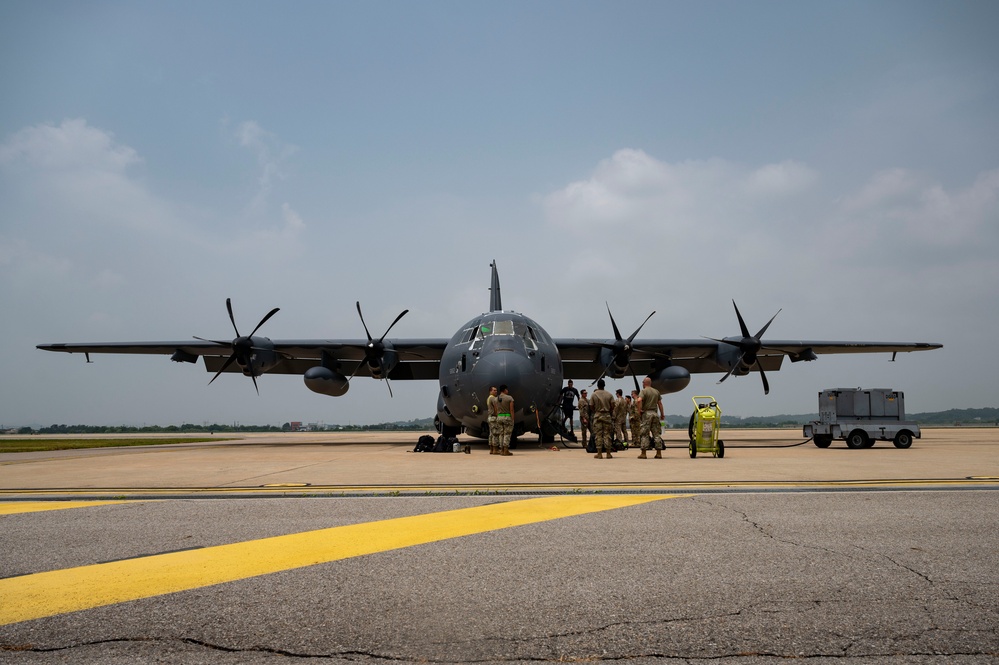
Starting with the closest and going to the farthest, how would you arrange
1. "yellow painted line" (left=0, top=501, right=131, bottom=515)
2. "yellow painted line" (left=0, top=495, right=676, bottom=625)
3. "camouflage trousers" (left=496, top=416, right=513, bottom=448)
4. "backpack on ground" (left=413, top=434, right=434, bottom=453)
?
"yellow painted line" (left=0, top=495, right=676, bottom=625) → "yellow painted line" (left=0, top=501, right=131, bottom=515) → "camouflage trousers" (left=496, top=416, right=513, bottom=448) → "backpack on ground" (left=413, top=434, right=434, bottom=453)

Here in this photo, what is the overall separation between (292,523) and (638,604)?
3.80m

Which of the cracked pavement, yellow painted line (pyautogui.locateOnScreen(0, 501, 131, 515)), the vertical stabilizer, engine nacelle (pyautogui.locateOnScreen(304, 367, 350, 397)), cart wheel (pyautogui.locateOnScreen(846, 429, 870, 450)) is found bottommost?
cart wheel (pyautogui.locateOnScreen(846, 429, 870, 450))

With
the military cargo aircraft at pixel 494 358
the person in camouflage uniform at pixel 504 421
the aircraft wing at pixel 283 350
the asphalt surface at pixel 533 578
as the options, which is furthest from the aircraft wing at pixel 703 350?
the asphalt surface at pixel 533 578

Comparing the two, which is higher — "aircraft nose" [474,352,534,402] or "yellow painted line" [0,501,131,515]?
"aircraft nose" [474,352,534,402]

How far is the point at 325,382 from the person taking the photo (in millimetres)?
26734

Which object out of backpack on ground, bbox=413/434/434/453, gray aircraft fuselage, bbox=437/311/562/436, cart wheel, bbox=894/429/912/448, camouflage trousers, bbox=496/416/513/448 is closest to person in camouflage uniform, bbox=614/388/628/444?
gray aircraft fuselage, bbox=437/311/562/436

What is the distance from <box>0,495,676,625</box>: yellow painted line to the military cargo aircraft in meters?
11.9

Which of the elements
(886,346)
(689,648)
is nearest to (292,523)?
(689,648)

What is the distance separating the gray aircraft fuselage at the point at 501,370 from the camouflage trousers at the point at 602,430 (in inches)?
109

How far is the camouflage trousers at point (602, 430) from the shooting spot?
16.0 metres

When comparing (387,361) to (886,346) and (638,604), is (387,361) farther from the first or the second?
(638,604)

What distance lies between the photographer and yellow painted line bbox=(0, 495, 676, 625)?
12.4ft

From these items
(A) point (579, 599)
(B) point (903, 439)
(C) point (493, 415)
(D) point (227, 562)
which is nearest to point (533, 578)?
(A) point (579, 599)

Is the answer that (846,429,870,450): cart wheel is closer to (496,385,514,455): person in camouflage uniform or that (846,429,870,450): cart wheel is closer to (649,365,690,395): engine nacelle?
(649,365,690,395): engine nacelle
